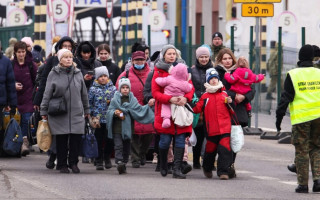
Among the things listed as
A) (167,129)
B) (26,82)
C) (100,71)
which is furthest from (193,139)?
(26,82)

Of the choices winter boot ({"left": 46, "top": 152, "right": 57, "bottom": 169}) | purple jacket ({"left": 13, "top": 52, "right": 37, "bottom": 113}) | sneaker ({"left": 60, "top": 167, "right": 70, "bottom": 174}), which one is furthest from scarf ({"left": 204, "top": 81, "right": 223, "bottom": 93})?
purple jacket ({"left": 13, "top": 52, "right": 37, "bottom": 113})

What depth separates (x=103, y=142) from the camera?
18250mm

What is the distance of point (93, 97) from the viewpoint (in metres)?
17.9

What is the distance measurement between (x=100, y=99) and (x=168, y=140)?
137 cm

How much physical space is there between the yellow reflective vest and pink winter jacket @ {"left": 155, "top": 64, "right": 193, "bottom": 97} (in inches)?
78.9

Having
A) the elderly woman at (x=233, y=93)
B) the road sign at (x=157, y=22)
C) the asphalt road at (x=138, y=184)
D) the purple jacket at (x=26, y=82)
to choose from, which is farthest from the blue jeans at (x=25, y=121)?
the road sign at (x=157, y=22)

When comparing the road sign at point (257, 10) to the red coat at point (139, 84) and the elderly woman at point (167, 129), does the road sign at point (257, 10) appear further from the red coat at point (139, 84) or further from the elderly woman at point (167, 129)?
the elderly woman at point (167, 129)

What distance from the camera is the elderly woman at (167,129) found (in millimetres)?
16781

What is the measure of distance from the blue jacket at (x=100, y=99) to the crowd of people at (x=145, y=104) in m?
0.01

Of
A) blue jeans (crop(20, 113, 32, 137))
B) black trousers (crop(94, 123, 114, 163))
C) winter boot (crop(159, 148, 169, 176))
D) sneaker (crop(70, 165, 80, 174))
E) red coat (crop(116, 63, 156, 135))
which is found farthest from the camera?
blue jeans (crop(20, 113, 32, 137))

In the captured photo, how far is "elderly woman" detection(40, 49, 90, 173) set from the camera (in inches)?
674

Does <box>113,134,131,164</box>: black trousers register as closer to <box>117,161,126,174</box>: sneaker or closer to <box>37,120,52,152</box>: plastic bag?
<box>117,161,126,174</box>: sneaker

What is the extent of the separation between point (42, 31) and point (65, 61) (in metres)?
24.9

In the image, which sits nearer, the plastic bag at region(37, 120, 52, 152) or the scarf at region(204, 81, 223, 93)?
the scarf at region(204, 81, 223, 93)
